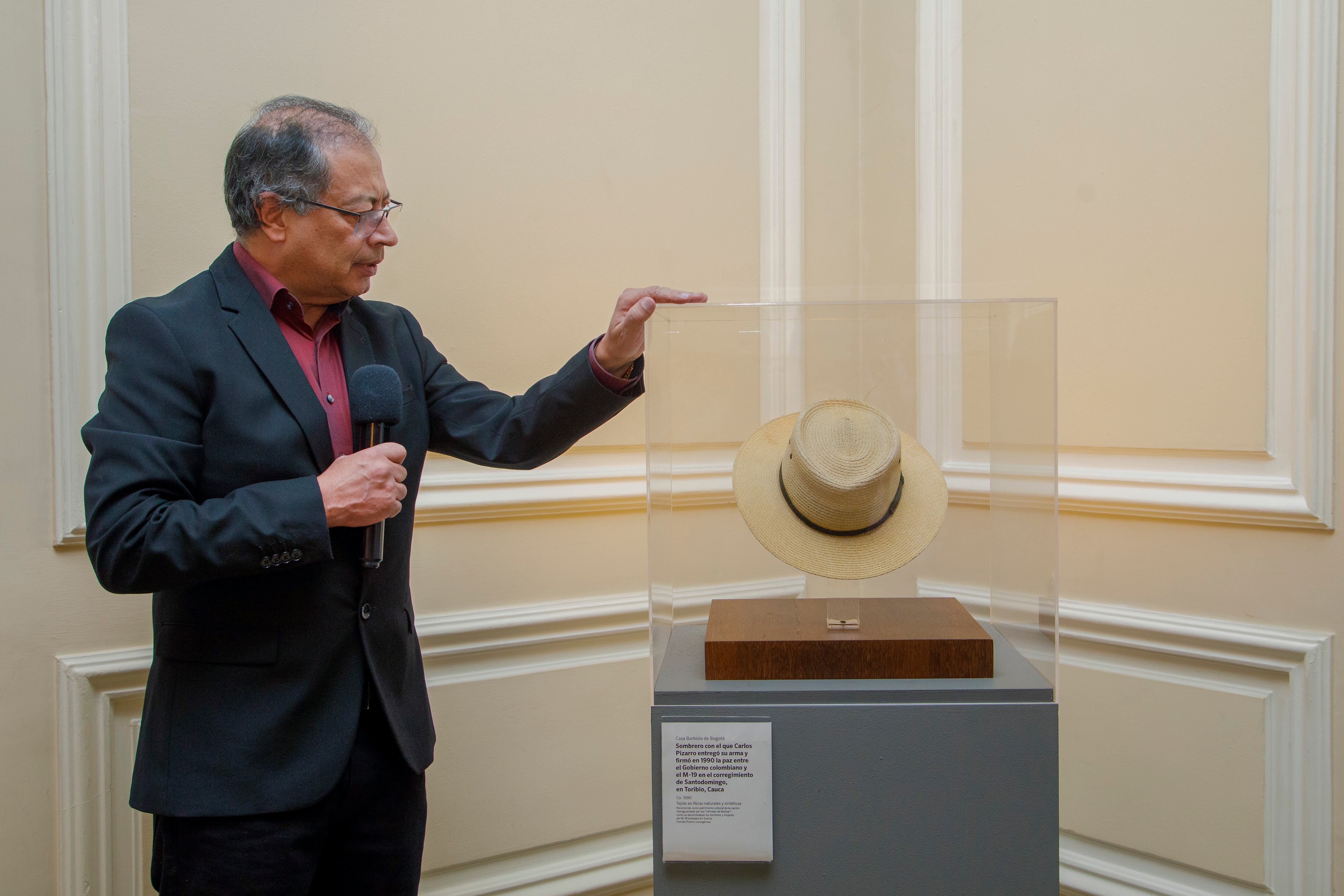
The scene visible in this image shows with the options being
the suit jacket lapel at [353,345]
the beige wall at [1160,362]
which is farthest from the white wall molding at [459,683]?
the beige wall at [1160,362]

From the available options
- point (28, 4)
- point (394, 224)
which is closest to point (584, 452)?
point (394, 224)

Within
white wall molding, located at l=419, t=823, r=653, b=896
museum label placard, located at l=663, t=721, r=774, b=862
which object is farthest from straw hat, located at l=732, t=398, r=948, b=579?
white wall molding, located at l=419, t=823, r=653, b=896

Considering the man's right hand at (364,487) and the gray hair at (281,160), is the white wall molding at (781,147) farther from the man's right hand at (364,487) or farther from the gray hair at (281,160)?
the man's right hand at (364,487)

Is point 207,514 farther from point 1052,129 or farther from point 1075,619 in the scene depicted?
point 1052,129

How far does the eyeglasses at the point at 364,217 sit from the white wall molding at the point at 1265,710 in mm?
1915

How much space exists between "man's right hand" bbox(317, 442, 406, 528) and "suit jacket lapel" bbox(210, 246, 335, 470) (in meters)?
0.10

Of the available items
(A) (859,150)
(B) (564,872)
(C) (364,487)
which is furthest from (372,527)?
(A) (859,150)

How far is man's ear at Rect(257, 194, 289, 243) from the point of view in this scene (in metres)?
1.62

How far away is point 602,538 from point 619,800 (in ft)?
2.43

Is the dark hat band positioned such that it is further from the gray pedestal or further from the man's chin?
the man's chin

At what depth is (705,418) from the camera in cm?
162

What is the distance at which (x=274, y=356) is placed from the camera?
1576mm

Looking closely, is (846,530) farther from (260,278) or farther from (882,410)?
(260,278)

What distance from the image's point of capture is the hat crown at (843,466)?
1380mm
